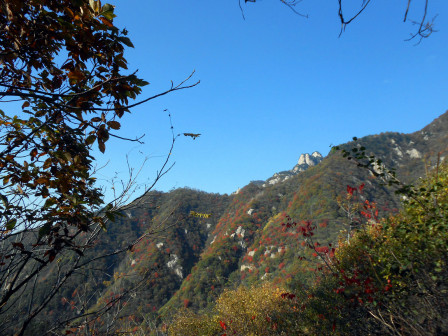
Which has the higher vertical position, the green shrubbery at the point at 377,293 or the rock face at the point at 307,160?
the rock face at the point at 307,160

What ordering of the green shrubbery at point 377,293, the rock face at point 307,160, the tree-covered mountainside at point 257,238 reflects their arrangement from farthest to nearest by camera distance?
the rock face at point 307,160, the tree-covered mountainside at point 257,238, the green shrubbery at point 377,293

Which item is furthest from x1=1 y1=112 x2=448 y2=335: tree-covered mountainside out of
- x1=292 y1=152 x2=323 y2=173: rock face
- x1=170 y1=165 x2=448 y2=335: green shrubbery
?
x1=292 y1=152 x2=323 y2=173: rock face

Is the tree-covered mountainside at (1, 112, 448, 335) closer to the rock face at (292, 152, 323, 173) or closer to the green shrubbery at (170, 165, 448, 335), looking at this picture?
the green shrubbery at (170, 165, 448, 335)

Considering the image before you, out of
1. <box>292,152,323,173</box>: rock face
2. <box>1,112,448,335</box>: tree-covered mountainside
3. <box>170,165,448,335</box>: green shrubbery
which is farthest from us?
<box>292,152,323,173</box>: rock face

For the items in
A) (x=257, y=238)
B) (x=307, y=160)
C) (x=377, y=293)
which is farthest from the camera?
(x=307, y=160)

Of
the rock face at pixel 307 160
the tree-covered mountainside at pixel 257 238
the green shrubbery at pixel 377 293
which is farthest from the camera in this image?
the rock face at pixel 307 160

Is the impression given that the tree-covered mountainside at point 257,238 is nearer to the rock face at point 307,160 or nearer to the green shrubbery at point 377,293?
the green shrubbery at point 377,293

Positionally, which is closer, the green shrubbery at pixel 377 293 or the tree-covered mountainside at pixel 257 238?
the green shrubbery at pixel 377 293

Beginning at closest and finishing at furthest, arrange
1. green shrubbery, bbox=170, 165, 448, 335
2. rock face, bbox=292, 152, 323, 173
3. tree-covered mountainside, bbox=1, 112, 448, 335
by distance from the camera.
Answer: green shrubbery, bbox=170, 165, 448, 335, tree-covered mountainside, bbox=1, 112, 448, 335, rock face, bbox=292, 152, 323, 173

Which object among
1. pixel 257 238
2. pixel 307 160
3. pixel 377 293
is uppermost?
pixel 307 160

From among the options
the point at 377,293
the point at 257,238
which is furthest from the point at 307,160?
the point at 377,293

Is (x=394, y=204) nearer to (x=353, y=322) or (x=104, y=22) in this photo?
(x=353, y=322)

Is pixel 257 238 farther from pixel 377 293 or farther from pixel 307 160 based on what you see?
pixel 307 160

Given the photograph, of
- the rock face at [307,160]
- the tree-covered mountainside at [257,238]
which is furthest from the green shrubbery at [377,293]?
the rock face at [307,160]
